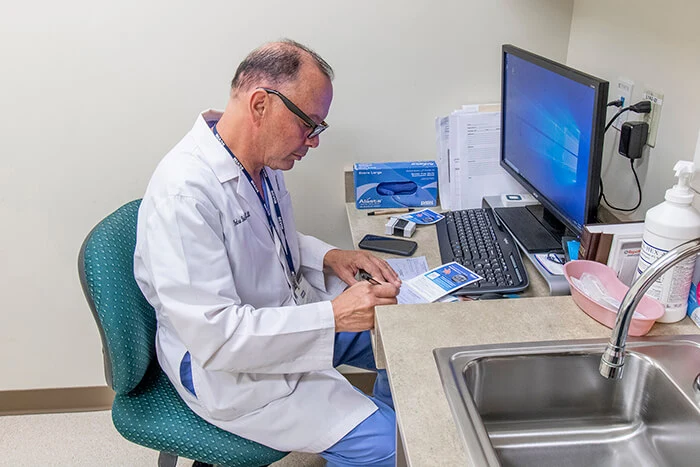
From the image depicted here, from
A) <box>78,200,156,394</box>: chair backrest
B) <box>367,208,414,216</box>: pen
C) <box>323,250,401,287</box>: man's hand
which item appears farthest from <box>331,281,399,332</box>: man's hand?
<box>367,208,414,216</box>: pen

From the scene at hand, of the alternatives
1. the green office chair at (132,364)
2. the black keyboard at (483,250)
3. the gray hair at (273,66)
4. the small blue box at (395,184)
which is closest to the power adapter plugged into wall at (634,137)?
the black keyboard at (483,250)

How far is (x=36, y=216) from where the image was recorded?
71.2 inches

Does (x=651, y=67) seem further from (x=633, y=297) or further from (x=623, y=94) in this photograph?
(x=633, y=297)

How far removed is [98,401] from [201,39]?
52.5 inches

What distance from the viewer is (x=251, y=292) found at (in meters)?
1.31

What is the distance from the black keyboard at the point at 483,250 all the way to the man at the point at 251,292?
0.61 feet

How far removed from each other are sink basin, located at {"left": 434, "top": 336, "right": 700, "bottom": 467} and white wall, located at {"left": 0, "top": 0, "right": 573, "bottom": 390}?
1.01 m

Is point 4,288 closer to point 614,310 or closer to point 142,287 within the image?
point 142,287

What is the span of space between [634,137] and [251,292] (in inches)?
36.8

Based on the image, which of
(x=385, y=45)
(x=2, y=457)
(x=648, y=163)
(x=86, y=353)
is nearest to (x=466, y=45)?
(x=385, y=45)

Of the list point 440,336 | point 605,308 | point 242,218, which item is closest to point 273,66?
point 242,218

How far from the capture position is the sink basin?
90 centimetres

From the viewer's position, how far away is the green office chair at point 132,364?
3.94 ft

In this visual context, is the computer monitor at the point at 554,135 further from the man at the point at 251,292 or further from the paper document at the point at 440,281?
the man at the point at 251,292
